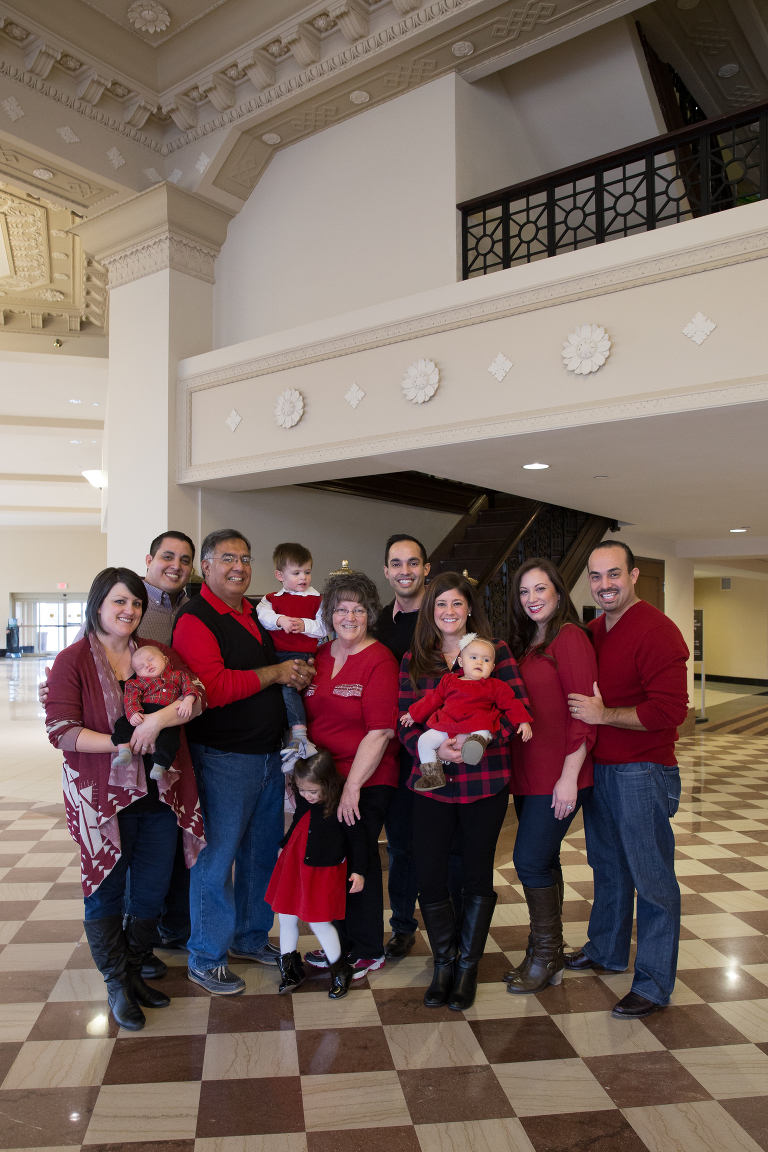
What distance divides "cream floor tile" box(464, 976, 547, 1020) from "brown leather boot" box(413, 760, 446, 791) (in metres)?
0.94

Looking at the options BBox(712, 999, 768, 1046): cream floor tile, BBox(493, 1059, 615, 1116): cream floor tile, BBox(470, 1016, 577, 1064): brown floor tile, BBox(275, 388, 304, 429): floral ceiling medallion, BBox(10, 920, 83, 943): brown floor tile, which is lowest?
BBox(10, 920, 83, 943): brown floor tile

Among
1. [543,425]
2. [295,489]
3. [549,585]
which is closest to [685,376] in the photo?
[543,425]

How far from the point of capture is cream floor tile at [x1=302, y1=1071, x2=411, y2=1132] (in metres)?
2.39

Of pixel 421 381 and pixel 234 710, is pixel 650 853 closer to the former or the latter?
pixel 234 710

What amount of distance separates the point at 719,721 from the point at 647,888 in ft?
31.0

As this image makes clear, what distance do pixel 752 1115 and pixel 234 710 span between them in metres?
2.23

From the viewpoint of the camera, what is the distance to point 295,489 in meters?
7.77

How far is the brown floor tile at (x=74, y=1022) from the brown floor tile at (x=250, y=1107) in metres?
0.60

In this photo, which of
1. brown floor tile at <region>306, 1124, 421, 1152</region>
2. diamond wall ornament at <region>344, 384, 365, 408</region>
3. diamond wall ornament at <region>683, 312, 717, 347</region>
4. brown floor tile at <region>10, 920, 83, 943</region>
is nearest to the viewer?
brown floor tile at <region>306, 1124, 421, 1152</region>

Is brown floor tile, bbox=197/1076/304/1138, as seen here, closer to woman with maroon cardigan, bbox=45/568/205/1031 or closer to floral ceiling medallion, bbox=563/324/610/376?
woman with maroon cardigan, bbox=45/568/205/1031

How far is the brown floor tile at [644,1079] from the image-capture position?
8.22 feet

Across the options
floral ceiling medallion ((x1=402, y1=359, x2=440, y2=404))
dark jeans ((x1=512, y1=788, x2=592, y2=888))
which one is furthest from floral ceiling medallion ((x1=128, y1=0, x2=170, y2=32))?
dark jeans ((x1=512, y1=788, x2=592, y2=888))

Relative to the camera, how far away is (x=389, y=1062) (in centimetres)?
271

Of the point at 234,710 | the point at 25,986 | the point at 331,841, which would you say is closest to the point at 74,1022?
the point at 25,986
